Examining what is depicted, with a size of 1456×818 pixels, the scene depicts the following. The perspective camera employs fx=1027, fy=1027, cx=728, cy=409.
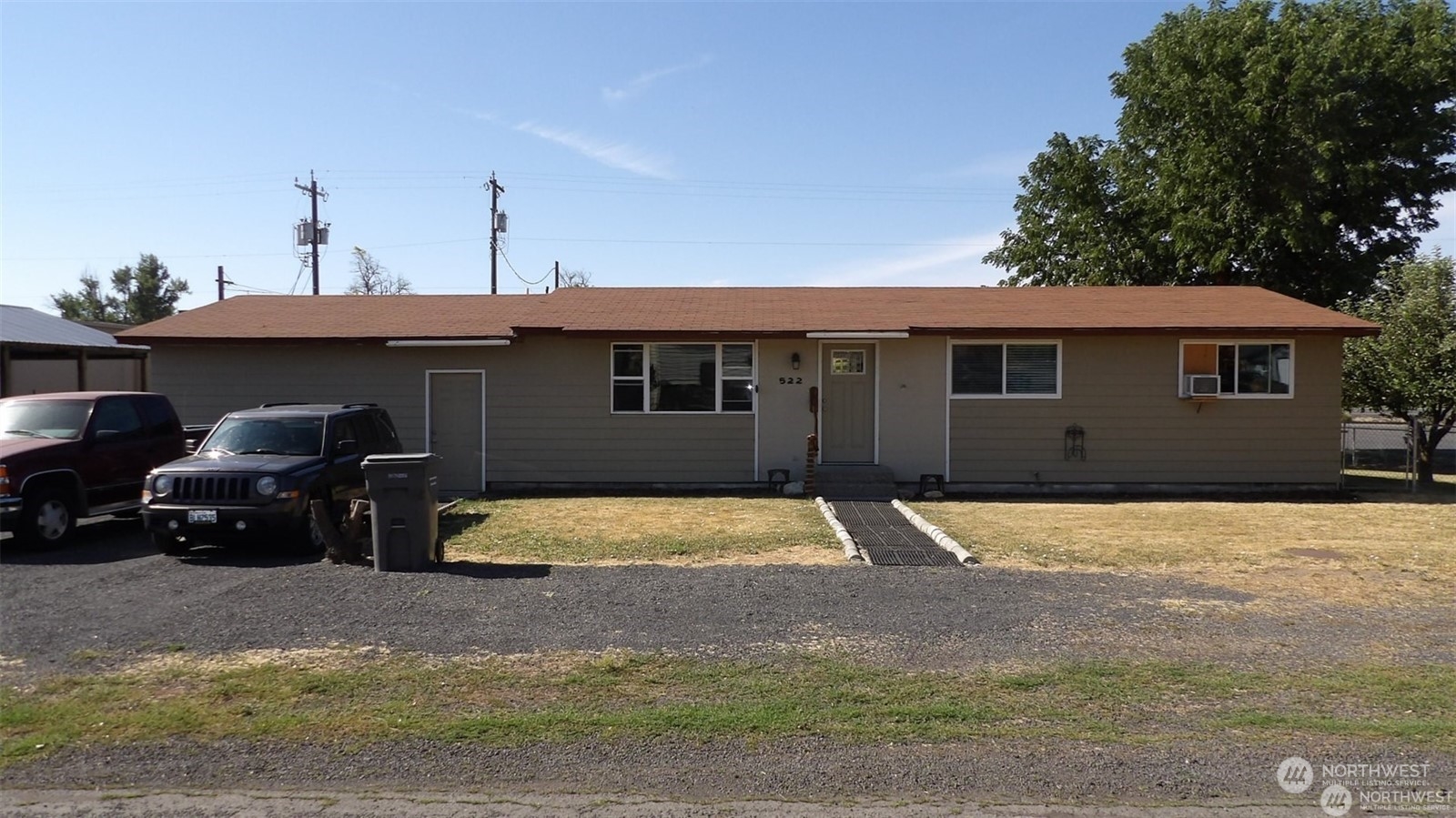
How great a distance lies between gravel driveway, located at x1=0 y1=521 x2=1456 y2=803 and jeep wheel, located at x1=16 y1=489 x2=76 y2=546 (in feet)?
0.77

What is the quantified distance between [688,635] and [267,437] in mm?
6350

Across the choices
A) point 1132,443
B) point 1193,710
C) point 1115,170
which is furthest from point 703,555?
point 1115,170

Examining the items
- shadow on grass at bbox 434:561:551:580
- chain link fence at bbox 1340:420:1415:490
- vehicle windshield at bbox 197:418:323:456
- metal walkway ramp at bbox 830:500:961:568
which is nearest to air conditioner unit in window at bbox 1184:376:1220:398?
chain link fence at bbox 1340:420:1415:490

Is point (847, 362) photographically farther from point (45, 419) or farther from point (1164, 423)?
point (45, 419)

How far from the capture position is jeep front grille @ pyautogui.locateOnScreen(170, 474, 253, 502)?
9.91 m

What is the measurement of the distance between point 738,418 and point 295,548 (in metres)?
7.42

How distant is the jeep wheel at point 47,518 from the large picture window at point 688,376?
24.8 feet

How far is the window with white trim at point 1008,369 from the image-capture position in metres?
16.1

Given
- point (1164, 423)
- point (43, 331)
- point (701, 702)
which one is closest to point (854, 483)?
point (1164, 423)

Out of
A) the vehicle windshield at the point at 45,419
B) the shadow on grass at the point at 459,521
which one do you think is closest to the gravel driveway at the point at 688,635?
the vehicle windshield at the point at 45,419

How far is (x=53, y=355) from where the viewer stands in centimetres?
2597

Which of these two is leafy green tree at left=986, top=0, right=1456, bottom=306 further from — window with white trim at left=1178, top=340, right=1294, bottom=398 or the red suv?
the red suv

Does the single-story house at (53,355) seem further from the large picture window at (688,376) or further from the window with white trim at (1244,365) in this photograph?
the window with white trim at (1244,365)

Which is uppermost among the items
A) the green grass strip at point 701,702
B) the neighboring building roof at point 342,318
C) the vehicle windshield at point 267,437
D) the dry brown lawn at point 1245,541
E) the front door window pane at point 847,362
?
the neighboring building roof at point 342,318
